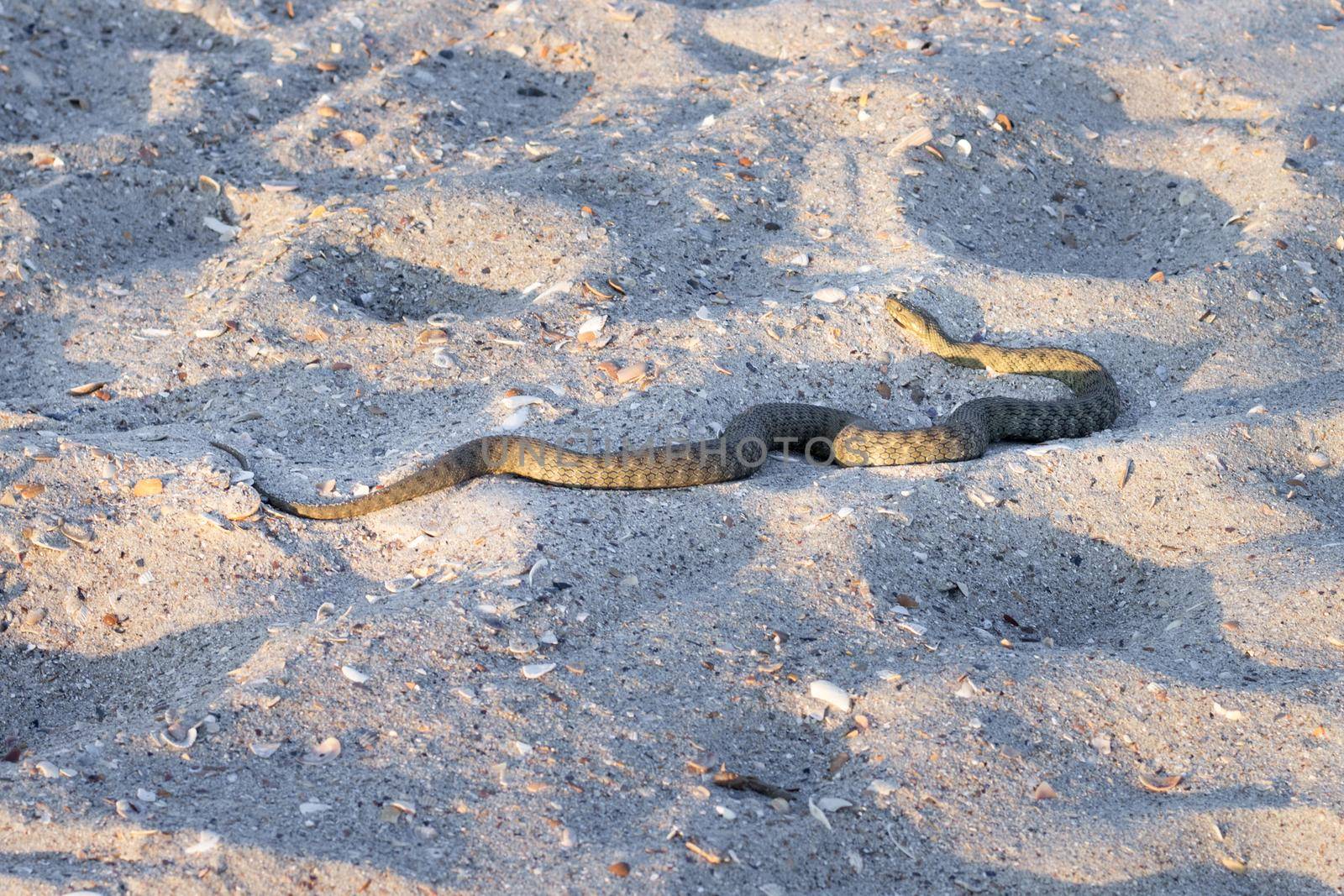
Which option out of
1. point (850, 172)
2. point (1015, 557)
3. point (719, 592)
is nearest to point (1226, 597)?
point (1015, 557)

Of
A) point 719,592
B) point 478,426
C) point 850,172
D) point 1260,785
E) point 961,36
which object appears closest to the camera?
point 1260,785

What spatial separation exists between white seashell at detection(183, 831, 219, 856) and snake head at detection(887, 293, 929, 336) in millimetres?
4734

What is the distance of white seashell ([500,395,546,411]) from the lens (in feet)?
20.8

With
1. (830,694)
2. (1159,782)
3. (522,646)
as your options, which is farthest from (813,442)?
(1159,782)

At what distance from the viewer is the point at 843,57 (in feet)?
31.2

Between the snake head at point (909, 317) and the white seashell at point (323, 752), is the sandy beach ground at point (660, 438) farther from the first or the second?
the snake head at point (909, 317)

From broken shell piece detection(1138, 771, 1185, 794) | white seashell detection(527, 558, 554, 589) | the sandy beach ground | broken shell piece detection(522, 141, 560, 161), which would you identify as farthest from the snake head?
broken shell piece detection(1138, 771, 1185, 794)

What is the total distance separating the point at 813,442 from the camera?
6.65 m

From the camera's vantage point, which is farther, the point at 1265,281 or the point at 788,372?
the point at 1265,281

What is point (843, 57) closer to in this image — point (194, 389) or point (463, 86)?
point (463, 86)

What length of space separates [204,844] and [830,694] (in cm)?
219

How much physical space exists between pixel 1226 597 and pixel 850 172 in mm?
4137

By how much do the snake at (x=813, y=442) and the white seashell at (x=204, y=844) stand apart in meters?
1.97

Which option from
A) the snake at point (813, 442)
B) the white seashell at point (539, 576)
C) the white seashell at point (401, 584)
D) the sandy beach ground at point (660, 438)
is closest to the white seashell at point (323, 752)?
the sandy beach ground at point (660, 438)
